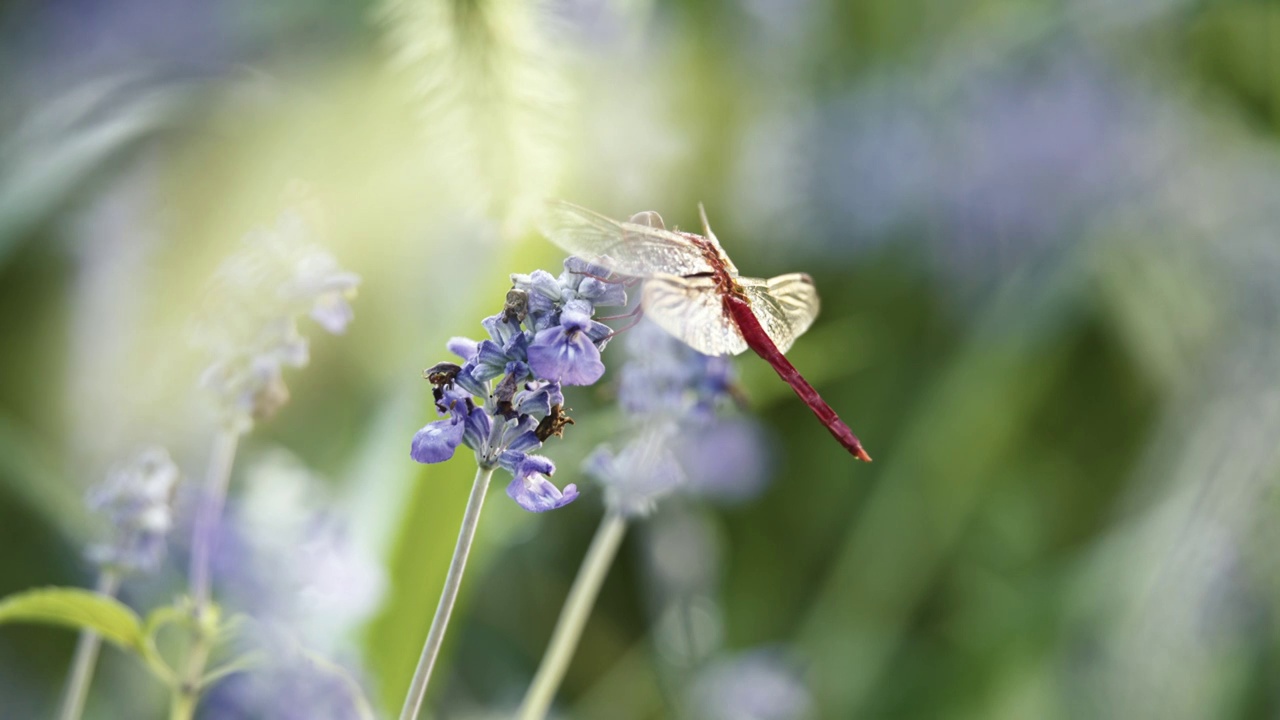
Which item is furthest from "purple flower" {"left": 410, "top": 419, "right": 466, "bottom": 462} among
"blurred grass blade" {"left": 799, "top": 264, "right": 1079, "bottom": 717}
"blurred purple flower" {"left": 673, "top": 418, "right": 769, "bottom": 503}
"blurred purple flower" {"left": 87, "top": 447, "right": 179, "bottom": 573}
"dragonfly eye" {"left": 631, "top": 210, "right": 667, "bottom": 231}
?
"blurred grass blade" {"left": 799, "top": 264, "right": 1079, "bottom": 717}

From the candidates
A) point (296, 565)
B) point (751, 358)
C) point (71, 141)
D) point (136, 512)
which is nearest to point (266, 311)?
point (136, 512)

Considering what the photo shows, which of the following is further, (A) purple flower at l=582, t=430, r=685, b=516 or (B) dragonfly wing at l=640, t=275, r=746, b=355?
(A) purple flower at l=582, t=430, r=685, b=516

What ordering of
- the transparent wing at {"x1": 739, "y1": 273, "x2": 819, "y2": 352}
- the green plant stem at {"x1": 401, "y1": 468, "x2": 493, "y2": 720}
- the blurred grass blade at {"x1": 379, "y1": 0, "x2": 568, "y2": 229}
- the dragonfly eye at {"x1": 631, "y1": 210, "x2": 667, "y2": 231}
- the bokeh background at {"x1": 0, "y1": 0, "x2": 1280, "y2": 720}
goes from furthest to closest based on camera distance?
the bokeh background at {"x1": 0, "y1": 0, "x2": 1280, "y2": 720}
the blurred grass blade at {"x1": 379, "y1": 0, "x2": 568, "y2": 229}
the transparent wing at {"x1": 739, "y1": 273, "x2": 819, "y2": 352}
the dragonfly eye at {"x1": 631, "y1": 210, "x2": 667, "y2": 231}
the green plant stem at {"x1": 401, "y1": 468, "x2": 493, "y2": 720}

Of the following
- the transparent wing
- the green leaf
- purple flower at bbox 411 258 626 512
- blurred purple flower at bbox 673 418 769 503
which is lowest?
the green leaf

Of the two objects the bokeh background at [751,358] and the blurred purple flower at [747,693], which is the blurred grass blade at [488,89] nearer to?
the bokeh background at [751,358]

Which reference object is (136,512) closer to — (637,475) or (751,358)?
(637,475)

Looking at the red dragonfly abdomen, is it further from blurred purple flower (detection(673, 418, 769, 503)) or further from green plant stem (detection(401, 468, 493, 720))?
blurred purple flower (detection(673, 418, 769, 503))

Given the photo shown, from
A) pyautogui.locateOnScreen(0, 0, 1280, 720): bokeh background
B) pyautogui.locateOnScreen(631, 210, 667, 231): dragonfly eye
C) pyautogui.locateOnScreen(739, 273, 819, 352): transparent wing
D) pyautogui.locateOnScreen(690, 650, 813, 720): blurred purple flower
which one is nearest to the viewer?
pyautogui.locateOnScreen(631, 210, 667, 231): dragonfly eye

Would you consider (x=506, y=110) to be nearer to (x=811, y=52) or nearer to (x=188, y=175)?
(x=188, y=175)
